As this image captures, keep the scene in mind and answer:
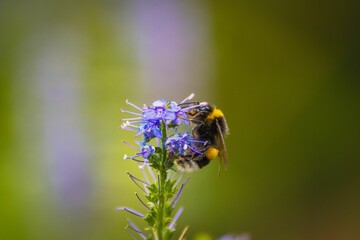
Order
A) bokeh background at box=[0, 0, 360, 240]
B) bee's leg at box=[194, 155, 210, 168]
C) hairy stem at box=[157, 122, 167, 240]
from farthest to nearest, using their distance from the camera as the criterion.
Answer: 1. bokeh background at box=[0, 0, 360, 240]
2. bee's leg at box=[194, 155, 210, 168]
3. hairy stem at box=[157, 122, 167, 240]

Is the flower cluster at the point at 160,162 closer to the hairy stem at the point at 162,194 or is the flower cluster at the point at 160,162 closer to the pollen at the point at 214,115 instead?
the hairy stem at the point at 162,194

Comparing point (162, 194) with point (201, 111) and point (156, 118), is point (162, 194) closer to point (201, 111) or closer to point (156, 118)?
point (156, 118)

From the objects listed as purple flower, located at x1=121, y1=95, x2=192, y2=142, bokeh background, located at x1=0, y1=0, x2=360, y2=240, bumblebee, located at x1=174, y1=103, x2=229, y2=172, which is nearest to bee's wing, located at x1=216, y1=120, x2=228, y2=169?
bumblebee, located at x1=174, y1=103, x2=229, y2=172

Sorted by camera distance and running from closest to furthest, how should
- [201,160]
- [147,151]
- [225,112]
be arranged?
1. [147,151]
2. [201,160]
3. [225,112]

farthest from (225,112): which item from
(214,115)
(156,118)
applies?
(156,118)

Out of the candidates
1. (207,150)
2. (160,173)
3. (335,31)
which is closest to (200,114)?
(207,150)

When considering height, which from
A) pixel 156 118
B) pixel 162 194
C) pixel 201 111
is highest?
pixel 201 111

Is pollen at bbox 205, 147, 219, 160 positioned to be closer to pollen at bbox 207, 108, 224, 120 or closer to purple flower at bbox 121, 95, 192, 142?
pollen at bbox 207, 108, 224, 120

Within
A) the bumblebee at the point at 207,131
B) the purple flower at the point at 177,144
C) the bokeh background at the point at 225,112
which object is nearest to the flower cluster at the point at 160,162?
the purple flower at the point at 177,144
